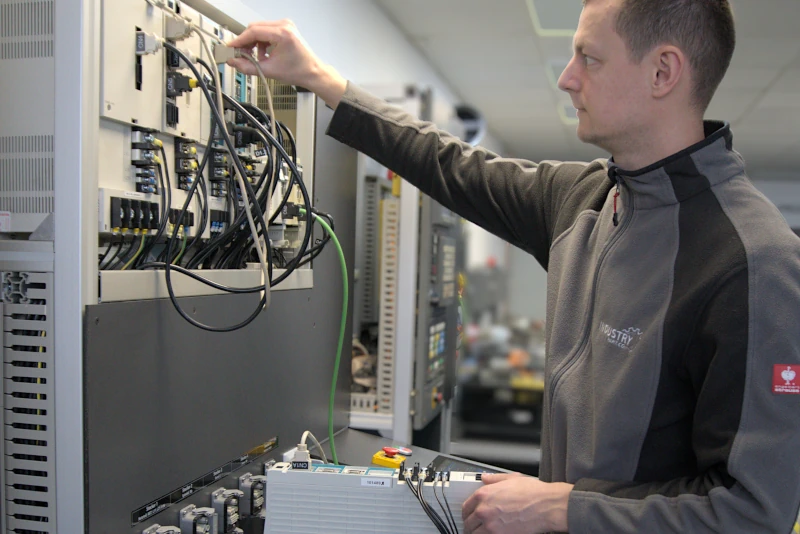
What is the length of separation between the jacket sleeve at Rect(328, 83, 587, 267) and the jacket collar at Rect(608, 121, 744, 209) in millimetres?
265

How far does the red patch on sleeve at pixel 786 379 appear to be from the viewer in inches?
28.3

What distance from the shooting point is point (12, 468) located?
0.80 metres

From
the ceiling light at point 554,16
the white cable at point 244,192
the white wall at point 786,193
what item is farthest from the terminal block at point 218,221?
the white wall at point 786,193

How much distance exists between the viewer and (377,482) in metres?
0.87

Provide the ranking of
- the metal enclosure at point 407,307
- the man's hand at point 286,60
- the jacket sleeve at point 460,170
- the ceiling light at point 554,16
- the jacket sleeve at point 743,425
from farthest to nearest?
the ceiling light at point 554,16 < the metal enclosure at point 407,307 < the jacket sleeve at point 460,170 < the man's hand at point 286,60 < the jacket sleeve at point 743,425

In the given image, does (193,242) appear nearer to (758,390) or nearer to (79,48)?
(79,48)

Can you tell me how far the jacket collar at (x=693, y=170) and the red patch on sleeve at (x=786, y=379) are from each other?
245mm

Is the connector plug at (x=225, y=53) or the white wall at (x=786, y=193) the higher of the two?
the white wall at (x=786, y=193)

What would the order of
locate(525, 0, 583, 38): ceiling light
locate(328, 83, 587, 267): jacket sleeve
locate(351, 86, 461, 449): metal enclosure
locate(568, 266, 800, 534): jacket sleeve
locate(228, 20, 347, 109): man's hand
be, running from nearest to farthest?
locate(568, 266, 800, 534): jacket sleeve
locate(228, 20, 347, 109): man's hand
locate(328, 83, 587, 267): jacket sleeve
locate(351, 86, 461, 449): metal enclosure
locate(525, 0, 583, 38): ceiling light

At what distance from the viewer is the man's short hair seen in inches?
33.7

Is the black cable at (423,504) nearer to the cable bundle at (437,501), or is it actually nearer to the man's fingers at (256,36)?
the cable bundle at (437,501)

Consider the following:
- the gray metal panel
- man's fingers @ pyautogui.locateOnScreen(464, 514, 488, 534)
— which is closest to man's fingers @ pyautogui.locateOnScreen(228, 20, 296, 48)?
the gray metal panel

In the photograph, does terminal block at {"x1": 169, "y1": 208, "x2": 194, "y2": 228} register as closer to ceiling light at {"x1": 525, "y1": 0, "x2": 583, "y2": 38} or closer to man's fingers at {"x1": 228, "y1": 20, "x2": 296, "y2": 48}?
man's fingers at {"x1": 228, "y1": 20, "x2": 296, "y2": 48}

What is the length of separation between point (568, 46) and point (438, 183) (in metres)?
3.51
